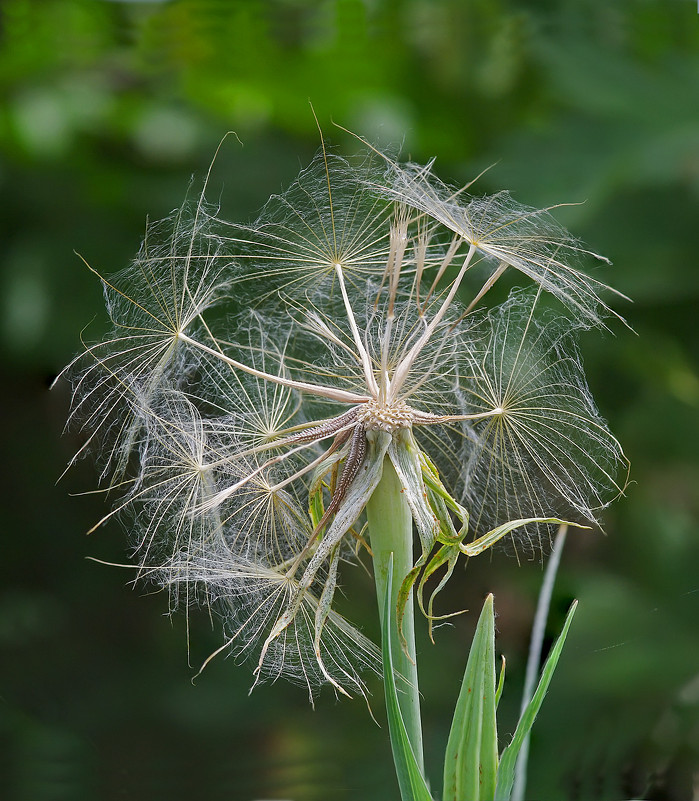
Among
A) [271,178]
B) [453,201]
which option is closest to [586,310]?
[453,201]

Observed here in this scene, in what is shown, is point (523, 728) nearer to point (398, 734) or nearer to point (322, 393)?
point (398, 734)

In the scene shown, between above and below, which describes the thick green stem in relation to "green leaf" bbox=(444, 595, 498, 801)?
above

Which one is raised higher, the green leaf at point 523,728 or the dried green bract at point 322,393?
the dried green bract at point 322,393

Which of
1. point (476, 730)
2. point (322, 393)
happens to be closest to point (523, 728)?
point (476, 730)

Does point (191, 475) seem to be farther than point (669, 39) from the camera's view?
No

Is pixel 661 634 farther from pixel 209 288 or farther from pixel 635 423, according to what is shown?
pixel 209 288

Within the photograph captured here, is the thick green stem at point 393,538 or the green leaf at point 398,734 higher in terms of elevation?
the thick green stem at point 393,538
